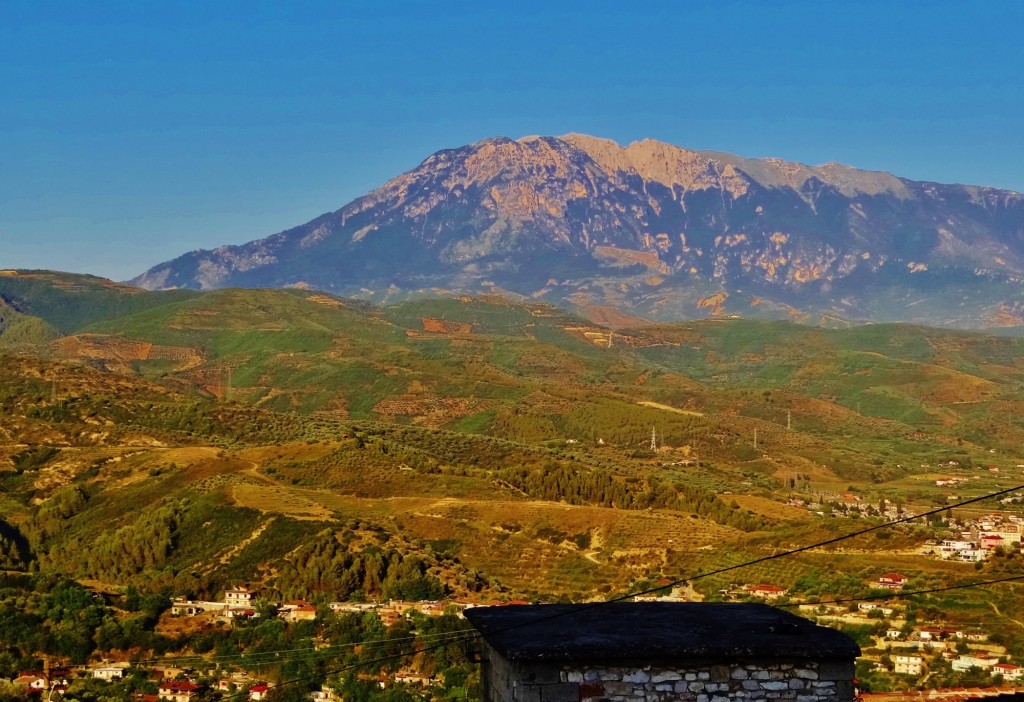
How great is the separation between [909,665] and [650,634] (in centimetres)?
3536

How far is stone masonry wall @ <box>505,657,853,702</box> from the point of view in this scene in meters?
10.1

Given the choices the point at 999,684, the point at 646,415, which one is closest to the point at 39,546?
the point at 999,684

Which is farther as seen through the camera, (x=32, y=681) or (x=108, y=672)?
(x=108, y=672)

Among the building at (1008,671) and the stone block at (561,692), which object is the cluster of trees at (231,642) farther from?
the stone block at (561,692)

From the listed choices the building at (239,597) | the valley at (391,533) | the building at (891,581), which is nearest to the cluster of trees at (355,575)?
the valley at (391,533)

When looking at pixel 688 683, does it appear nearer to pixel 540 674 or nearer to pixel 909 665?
pixel 540 674

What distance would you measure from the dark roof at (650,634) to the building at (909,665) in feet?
109

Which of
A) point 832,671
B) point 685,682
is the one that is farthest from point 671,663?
point 832,671

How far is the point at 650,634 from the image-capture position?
10594mm

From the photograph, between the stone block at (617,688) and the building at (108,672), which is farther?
the building at (108,672)

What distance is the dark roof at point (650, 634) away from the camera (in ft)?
33.3

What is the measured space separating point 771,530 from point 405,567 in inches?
950

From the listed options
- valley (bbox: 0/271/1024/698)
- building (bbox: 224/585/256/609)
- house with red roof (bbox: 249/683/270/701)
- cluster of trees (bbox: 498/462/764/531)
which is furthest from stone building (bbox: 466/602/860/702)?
cluster of trees (bbox: 498/462/764/531)

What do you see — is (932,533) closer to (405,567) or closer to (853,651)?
(405,567)
